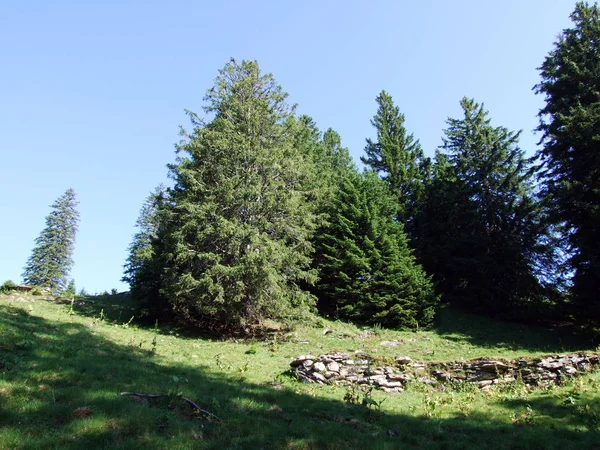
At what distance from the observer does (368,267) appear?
66.6 ft

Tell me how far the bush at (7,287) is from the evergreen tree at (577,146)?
29.6 m

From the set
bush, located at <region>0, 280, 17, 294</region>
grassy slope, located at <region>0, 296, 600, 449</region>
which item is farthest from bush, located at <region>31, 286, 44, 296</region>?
grassy slope, located at <region>0, 296, 600, 449</region>

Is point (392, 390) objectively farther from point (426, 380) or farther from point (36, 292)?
point (36, 292)

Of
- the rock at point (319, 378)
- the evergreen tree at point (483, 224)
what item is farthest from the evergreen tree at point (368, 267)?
the rock at point (319, 378)

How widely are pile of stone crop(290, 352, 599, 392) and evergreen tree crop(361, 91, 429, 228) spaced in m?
19.6

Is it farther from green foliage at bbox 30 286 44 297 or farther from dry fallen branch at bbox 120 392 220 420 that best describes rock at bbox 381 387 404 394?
green foliage at bbox 30 286 44 297

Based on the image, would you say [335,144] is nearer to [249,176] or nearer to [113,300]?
[249,176]

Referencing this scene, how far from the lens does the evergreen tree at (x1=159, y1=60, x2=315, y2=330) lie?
50.9 ft

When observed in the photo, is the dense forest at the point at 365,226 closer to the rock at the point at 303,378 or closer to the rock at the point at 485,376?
the rock at the point at 303,378

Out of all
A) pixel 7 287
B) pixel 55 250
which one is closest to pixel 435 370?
pixel 7 287

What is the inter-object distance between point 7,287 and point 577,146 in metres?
32.0

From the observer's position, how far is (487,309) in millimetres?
23547

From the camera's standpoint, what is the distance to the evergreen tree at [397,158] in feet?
101

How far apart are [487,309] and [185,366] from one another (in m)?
20.6
